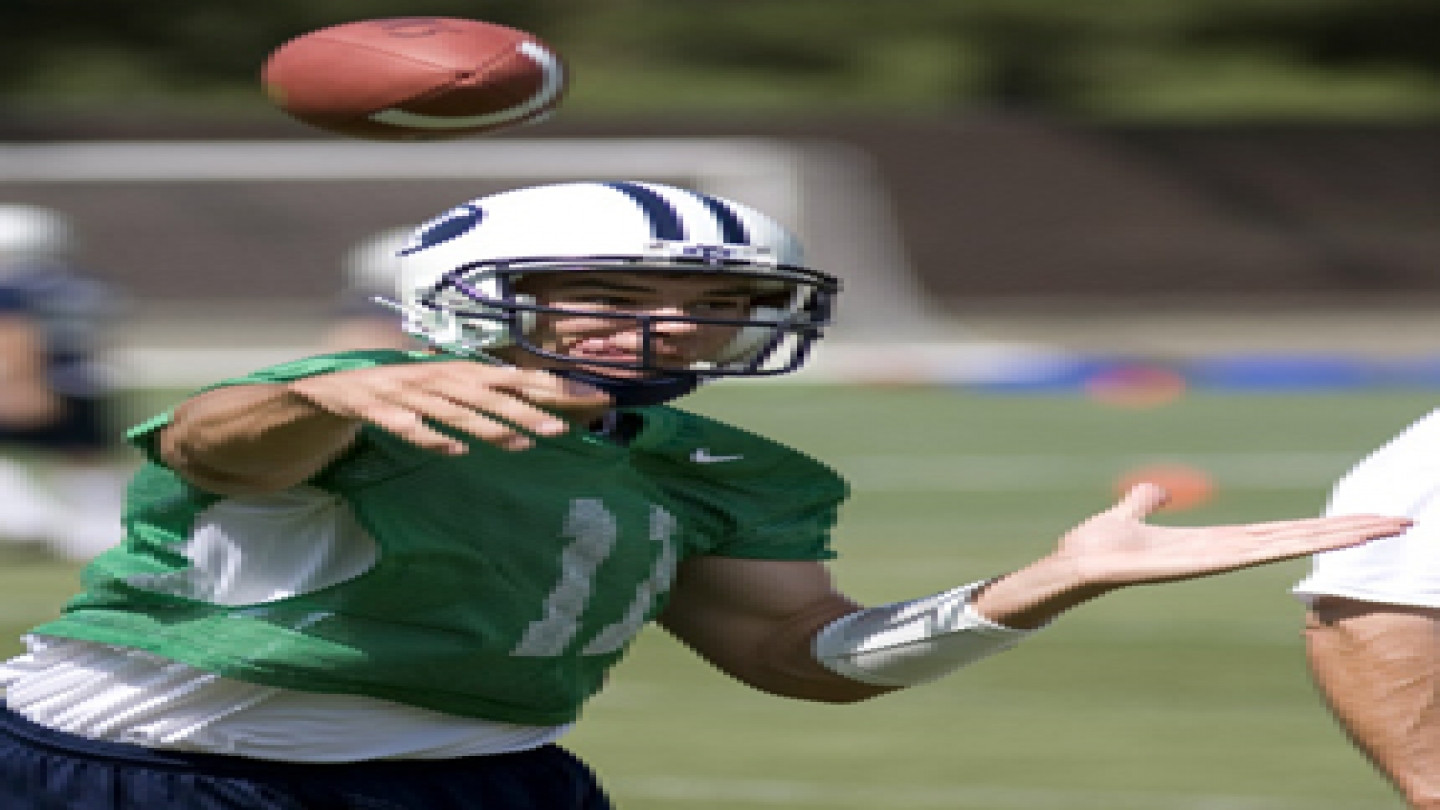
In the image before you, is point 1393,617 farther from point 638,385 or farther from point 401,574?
point 401,574

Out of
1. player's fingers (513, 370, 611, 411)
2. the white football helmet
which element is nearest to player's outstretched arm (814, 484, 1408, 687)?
the white football helmet

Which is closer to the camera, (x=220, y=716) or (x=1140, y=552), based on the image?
(x=1140, y=552)

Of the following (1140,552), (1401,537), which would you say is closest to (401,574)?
(1140,552)

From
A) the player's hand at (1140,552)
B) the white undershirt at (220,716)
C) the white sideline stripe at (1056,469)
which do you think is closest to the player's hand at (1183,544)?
the player's hand at (1140,552)

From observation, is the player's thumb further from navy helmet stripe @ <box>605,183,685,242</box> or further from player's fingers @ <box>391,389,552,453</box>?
player's fingers @ <box>391,389,552,453</box>

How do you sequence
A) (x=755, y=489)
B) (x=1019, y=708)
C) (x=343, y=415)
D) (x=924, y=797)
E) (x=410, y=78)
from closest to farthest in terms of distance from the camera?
1. (x=343, y=415)
2. (x=410, y=78)
3. (x=755, y=489)
4. (x=924, y=797)
5. (x=1019, y=708)

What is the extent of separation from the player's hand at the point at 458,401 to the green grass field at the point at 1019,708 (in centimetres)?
428

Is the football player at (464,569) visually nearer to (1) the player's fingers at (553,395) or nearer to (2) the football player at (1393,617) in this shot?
(1) the player's fingers at (553,395)

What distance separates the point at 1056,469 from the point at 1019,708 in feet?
21.4

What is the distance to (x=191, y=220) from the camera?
21.0 metres

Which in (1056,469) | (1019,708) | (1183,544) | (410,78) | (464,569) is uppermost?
(410,78)

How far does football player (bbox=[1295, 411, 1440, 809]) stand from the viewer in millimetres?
4102

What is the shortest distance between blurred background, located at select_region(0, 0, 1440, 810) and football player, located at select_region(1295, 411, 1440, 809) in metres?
3.04

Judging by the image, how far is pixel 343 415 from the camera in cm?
295
